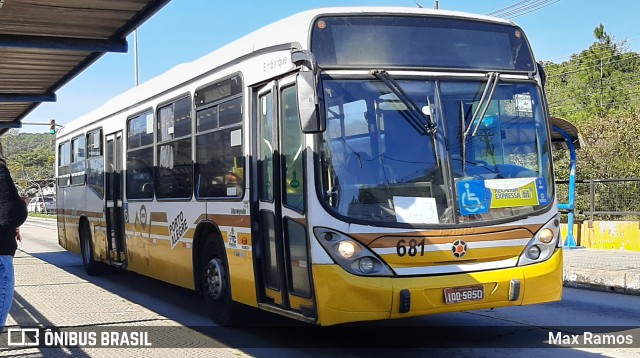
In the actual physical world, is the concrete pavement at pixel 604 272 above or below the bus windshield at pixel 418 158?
below

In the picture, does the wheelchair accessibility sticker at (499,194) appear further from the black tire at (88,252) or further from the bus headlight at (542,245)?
the black tire at (88,252)

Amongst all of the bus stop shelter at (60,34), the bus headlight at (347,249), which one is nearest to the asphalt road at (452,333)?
the bus headlight at (347,249)

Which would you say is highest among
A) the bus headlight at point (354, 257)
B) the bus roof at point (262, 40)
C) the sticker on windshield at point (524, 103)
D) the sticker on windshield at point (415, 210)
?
the bus roof at point (262, 40)

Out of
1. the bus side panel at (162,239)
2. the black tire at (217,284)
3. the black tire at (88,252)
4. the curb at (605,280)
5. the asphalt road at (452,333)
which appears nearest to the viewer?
the asphalt road at (452,333)

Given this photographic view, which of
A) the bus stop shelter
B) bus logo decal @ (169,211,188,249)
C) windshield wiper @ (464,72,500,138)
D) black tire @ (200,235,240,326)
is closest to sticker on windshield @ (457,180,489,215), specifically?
windshield wiper @ (464,72,500,138)

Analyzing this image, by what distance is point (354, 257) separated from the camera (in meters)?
6.28

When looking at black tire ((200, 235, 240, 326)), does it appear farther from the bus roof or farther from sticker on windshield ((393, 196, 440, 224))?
sticker on windshield ((393, 196, 440, 224))

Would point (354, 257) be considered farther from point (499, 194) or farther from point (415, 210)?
point (499, 194)

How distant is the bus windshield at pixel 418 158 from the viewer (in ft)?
21.1

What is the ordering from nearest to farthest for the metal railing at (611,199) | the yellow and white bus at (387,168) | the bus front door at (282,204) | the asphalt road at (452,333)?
the yellow and white bus at (387,168)
the bus front door at (282,204)
the asphalt road at (452,333)
the metal railing at (611,199)

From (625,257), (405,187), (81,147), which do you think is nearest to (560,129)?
(625,257)

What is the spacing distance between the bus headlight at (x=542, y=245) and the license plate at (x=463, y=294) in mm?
546

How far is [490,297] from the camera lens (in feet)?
21.4

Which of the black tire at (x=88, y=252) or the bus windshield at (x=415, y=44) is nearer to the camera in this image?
the bus windshield at (x=415, y=44)
